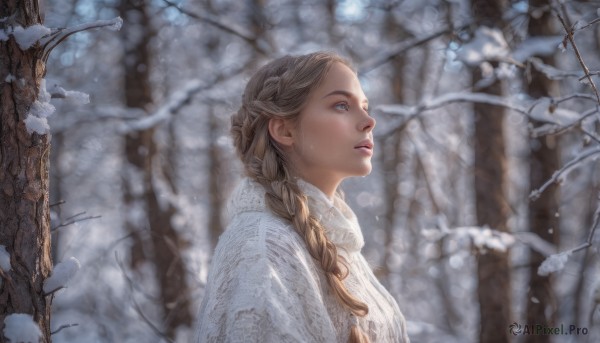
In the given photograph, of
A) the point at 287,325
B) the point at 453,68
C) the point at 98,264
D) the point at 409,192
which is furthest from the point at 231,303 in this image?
the point at 409,192

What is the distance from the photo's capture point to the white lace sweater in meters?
1.68

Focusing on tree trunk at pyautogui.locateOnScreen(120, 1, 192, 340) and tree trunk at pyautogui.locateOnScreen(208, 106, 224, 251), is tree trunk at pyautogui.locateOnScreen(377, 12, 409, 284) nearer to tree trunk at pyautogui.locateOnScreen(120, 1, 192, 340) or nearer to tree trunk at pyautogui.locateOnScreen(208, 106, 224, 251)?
tree trunk at pyautogui.locateOnScreen(208, 106, 224, 251)

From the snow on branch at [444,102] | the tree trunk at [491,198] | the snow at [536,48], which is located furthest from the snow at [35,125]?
the tree trunk at [491,198]

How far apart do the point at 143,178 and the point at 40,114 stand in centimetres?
437

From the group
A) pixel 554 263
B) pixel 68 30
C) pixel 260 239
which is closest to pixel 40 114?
pixel 68 30

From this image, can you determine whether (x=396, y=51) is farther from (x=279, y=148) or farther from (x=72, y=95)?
(x=72, y=95)

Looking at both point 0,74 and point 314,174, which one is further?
Answer: point 314,174

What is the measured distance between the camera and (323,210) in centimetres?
225

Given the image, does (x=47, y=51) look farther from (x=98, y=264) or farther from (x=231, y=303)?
(x=98, y=264)

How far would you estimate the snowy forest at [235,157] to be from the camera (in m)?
1.73

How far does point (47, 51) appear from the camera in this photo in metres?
1.78

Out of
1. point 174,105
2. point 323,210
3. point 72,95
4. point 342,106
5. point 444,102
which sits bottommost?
Answer: point 323,210

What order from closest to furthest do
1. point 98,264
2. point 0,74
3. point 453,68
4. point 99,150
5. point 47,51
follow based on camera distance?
point 0,74 < point 47,51 < point 453,68 < point 98,264 < point 99,150

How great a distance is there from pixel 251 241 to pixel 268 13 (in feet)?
17.0
